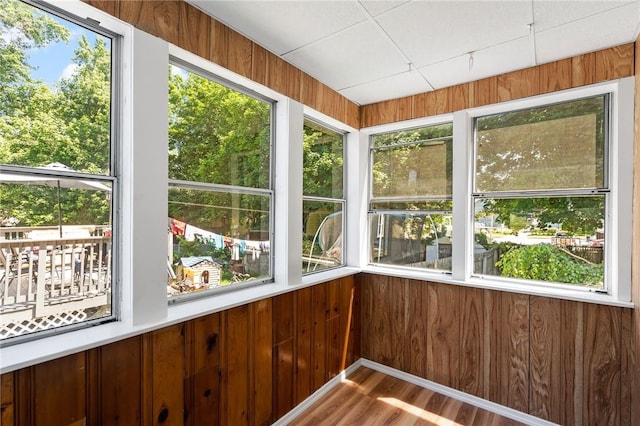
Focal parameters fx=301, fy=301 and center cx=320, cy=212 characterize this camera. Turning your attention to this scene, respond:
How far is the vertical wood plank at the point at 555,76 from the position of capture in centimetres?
229

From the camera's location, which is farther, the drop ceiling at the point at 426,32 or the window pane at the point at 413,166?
the window pane at the point at 413,166

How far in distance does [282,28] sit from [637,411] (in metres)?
3.34

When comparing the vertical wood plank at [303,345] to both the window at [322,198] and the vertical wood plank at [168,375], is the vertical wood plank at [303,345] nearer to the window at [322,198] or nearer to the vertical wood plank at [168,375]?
the window at [322,198]

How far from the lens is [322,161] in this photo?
120 inches

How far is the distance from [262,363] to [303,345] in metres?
0.46

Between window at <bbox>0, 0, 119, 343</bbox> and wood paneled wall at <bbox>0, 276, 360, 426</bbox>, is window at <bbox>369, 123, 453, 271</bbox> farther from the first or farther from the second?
window at <bbox>0, 0, 119, 343</bbox>

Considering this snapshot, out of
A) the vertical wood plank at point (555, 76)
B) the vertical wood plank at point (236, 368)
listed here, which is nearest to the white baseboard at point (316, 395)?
the vertical wood plank at point (236, 368)

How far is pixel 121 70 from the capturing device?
5.21 feet

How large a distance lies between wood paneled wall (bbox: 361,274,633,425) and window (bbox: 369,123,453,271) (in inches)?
13.3

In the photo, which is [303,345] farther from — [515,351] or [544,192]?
[544,192]

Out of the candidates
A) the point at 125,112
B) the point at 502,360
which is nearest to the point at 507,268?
the point at 502,360

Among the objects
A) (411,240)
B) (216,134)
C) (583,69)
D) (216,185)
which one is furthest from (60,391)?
(583,69)

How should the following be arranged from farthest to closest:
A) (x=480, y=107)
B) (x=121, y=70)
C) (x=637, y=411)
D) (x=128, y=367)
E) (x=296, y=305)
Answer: (x=480, y=107)
(x=296, y=305)
(x=637, y=411)
(x=121, y=70)
(x=128, y=367)

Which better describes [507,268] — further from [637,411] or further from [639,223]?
[637,411]
